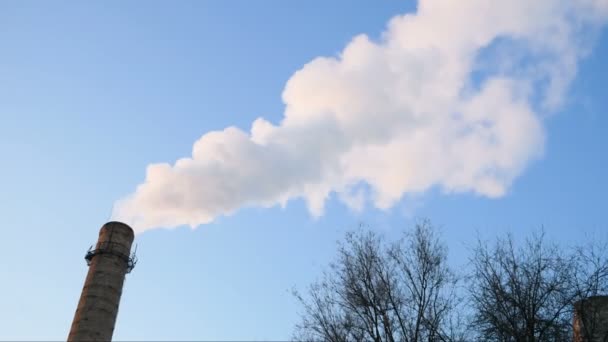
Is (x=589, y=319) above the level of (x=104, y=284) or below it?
below

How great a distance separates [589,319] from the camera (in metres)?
16.2

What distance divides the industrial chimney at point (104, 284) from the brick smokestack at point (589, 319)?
16341 millimetres

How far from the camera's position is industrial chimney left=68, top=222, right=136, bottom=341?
2042 centimetres

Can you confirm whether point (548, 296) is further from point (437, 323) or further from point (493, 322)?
point (437, 323)

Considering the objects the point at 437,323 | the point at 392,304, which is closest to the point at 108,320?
the point at 392,304

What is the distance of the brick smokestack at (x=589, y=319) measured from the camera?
51.2ft

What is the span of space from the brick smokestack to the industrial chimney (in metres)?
16.3

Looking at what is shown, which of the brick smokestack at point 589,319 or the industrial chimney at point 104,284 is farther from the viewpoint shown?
the industrial chimney at point 104,284

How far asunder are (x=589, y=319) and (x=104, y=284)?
57.0 ft

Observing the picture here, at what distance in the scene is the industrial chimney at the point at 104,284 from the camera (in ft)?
67.0

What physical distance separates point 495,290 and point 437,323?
7.62 ft

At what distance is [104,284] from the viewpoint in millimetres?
21672

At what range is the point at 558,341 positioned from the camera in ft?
51.9

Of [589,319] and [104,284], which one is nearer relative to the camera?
[589,319]
